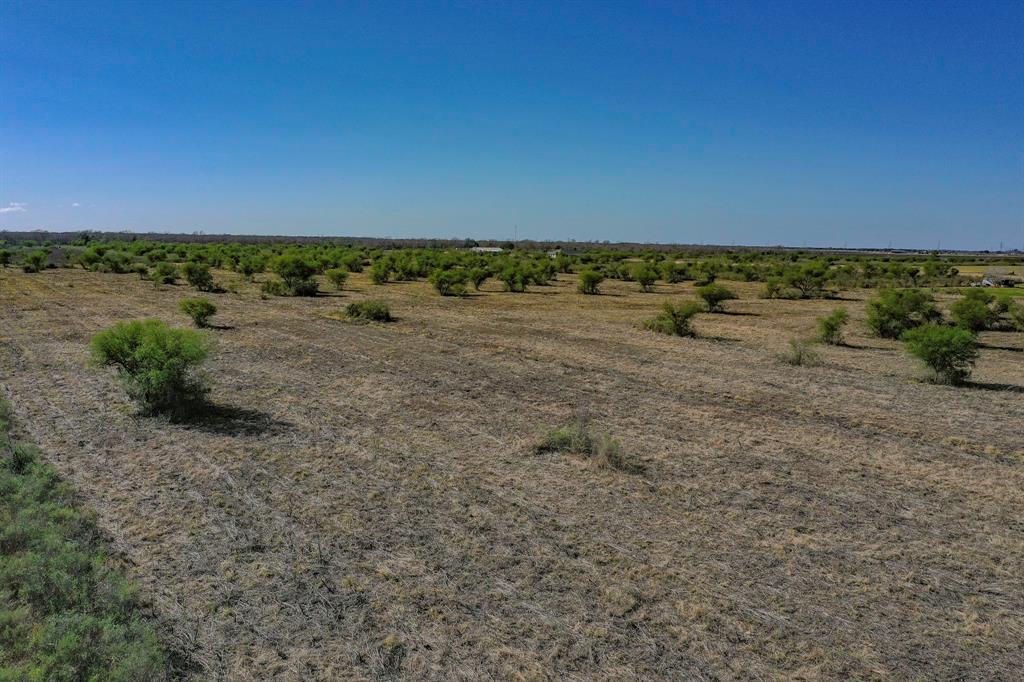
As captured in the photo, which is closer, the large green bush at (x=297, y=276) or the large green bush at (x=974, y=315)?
the large green bush at (x=974, y=315)

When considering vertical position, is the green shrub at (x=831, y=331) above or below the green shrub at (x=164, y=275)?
below

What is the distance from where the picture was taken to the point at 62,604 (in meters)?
5.31

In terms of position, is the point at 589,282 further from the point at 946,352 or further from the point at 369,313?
the point at 946,352

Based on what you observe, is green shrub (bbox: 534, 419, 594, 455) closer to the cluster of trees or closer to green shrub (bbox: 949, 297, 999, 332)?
green shrub (bbox: 949, 297, 999, 332)

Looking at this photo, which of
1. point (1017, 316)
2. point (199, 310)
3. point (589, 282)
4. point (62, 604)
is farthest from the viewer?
point (589, 282)

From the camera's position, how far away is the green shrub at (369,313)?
25.5 metres

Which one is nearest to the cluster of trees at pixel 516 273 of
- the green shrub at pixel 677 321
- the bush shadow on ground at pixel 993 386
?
the green shrub at pixel 677 321

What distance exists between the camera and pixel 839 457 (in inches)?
388

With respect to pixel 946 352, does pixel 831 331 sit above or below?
below

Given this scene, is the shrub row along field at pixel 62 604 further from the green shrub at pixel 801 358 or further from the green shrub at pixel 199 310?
the green shrub at pixel 801 358

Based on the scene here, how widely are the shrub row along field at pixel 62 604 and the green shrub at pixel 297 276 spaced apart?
29648 mm

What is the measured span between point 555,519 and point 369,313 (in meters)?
19.4

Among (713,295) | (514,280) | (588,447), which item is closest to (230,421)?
(588,447)

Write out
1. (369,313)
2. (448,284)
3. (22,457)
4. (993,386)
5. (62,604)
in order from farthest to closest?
(448,284) < (369,313) < (993,386) < (22,457) < (62,604)
